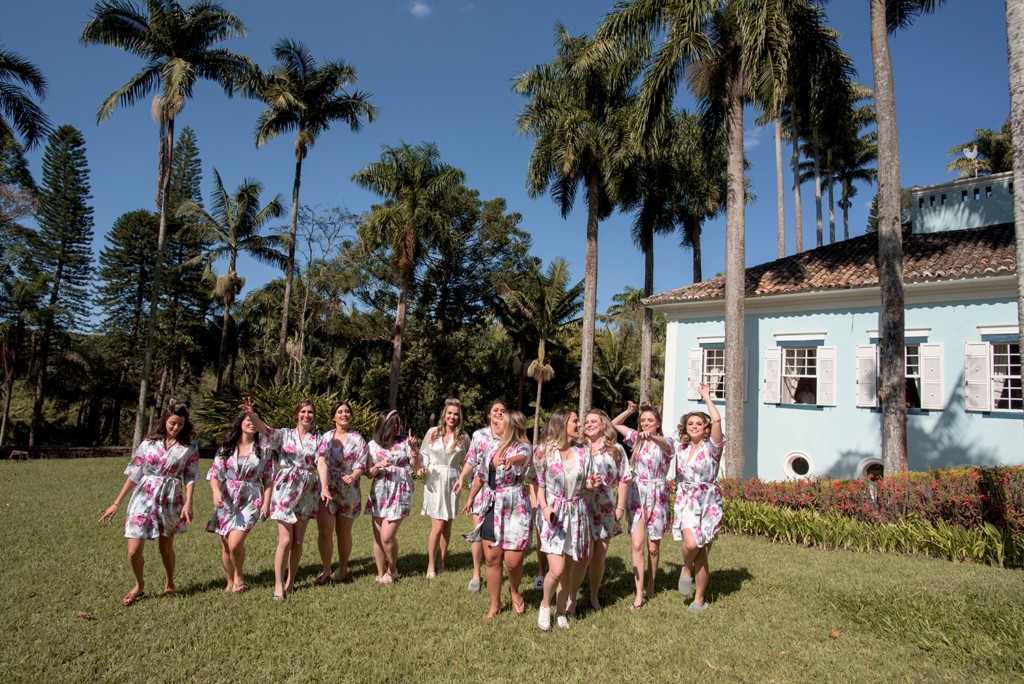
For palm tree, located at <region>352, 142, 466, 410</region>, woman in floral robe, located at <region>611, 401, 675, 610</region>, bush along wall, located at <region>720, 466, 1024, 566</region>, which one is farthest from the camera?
palm tree, located at <region>352, 142, 466, 410</region>

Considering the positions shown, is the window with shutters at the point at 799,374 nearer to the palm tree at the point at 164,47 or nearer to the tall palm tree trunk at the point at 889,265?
the tall palm tree trunk at the point at 889,265

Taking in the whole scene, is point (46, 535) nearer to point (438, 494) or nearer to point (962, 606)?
point (438, 494)

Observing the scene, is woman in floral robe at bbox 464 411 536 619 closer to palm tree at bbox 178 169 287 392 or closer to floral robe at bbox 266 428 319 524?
floral robe at bbox 266 428 319 524

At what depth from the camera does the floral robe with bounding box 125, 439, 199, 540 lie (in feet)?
17.0

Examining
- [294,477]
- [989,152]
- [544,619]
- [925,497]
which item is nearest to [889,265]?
[925,497]

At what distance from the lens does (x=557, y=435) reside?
15.9 ft

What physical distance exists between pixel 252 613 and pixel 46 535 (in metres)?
4.72

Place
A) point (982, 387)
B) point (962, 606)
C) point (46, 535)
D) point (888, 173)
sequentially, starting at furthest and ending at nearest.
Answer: point (982, 387), point (888, 173), point (46, 535), point (962, 606)

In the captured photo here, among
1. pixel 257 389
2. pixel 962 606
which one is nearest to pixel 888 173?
pixel 962 606

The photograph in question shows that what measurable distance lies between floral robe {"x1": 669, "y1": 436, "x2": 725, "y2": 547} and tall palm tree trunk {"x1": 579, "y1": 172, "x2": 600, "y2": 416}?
12.0 m

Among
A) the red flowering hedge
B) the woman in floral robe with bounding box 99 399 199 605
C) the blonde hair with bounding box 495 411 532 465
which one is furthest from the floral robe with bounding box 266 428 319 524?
the red flowering hedge

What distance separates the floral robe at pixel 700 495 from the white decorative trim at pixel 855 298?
9.67 meters

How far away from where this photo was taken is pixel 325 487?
5539mm

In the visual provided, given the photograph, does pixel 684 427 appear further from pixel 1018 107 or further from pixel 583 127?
pixel 583 127
